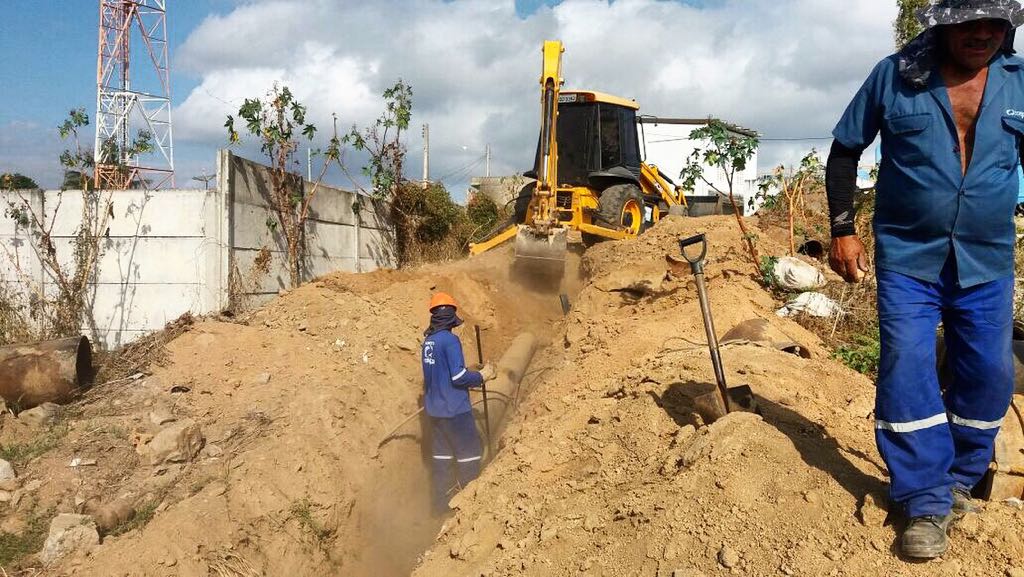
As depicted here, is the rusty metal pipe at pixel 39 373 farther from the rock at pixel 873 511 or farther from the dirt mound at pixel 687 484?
the rock at pixel 873 511

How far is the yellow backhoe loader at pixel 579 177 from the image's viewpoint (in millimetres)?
9938

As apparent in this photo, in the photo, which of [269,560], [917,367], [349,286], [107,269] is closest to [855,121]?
[917,367]

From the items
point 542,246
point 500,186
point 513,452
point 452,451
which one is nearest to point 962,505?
point 513,452

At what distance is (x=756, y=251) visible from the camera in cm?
803

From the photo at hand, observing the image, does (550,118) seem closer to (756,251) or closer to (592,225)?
(592,225)

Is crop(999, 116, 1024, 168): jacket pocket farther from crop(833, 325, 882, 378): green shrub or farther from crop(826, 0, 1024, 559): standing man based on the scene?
crop(833, 325, 882, 378): green shrub

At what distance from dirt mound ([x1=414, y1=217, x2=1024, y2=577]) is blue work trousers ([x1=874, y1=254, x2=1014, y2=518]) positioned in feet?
0.65

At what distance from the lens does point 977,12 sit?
253 cm

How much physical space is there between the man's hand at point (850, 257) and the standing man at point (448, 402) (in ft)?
12.2

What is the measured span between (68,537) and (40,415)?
1833 millimetres

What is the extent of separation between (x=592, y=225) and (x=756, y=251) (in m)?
2.86

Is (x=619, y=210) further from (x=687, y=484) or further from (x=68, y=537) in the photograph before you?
(x=68, y=537)

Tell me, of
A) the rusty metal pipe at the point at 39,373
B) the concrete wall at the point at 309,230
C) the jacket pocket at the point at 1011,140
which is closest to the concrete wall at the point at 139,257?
the concrete wall at the point at 309,230

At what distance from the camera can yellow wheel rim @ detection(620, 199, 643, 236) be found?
10906 millimetres
